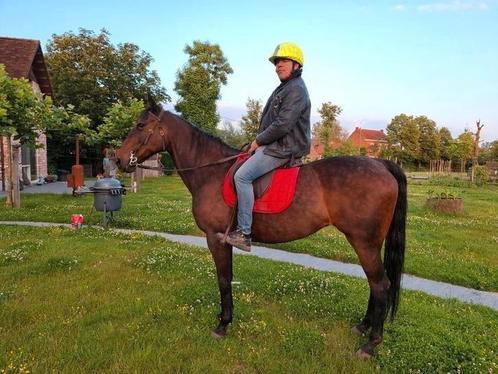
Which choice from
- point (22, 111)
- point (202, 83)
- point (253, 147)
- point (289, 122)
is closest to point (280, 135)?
point (289, 122)

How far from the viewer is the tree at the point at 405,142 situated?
68.1 m

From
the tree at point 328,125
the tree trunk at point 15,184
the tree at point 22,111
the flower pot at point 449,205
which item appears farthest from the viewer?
the tree at point 328,125

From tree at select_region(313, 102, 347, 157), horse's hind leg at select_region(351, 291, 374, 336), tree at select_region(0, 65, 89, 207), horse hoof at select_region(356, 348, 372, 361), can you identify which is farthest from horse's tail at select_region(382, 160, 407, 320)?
tree at select_region(313, 102, 347, 157)

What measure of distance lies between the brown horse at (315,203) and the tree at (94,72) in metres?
31.9

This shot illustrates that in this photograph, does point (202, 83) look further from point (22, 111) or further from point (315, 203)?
point (315, 203)

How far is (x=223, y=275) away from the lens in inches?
191

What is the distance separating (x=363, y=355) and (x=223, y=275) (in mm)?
1776

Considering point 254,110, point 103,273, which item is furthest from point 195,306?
point 254,110

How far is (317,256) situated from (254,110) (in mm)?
48092

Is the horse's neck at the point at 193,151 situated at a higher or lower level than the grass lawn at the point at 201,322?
higher

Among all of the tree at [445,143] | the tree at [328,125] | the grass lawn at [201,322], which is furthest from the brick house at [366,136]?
the grass lawn at [201,322]

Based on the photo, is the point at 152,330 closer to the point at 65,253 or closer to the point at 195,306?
the point at 195,306

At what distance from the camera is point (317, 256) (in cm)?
884

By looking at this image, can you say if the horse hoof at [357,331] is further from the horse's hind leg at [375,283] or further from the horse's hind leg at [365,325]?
the horse's hind leg at [375,283]
